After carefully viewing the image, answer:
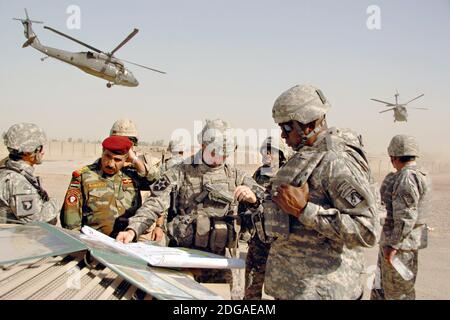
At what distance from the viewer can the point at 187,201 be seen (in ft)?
11.6

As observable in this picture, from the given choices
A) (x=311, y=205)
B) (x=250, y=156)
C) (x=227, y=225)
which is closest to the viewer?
(x=311, y=205)

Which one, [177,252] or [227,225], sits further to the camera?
[227,225]

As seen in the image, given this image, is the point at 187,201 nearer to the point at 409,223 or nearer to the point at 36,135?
the point at 36,135

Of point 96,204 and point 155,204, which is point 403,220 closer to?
point 155,204

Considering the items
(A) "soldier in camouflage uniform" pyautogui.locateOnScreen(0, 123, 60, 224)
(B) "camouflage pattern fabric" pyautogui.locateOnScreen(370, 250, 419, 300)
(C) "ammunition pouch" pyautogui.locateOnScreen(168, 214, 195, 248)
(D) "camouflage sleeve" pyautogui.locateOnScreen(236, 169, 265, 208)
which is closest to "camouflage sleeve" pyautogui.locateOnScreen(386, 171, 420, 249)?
(B) "camouflage pattern fabric" pyautogui.locateOnScreen(370, 250, 419, 300)

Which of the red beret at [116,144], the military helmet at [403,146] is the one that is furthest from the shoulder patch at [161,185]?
the military helmet at [403,146]

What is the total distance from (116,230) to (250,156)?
108 feet

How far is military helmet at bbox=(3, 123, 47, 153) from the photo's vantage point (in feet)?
11.3

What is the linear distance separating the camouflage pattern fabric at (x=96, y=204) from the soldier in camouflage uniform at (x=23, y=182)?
0.20 m

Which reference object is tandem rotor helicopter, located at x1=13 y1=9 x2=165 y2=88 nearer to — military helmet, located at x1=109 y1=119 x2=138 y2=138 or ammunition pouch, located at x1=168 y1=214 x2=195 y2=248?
military helmet, located at x1=109 y1=119 x2=138 y2=138

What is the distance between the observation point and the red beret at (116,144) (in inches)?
135

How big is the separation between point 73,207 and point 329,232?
2.25 metres

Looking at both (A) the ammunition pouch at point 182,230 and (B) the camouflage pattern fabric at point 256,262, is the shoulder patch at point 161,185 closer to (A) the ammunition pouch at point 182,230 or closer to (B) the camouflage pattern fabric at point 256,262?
(A) the ammunition pouch at point 182,230
